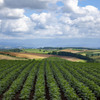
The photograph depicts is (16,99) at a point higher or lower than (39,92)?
lower

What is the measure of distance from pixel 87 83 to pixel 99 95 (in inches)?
149

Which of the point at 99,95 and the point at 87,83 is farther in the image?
the point at 87,83

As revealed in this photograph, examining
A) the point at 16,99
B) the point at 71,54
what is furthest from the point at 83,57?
the point at 16,99

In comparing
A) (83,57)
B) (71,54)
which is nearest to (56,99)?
(83,57)

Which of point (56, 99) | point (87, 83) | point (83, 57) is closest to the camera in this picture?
point (56, 99)

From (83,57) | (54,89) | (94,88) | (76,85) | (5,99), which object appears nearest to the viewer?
(5,99)

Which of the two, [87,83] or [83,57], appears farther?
[83,57]

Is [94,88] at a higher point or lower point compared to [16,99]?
higher

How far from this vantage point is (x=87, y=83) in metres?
18.4

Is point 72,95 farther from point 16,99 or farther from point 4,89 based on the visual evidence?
point 4,89

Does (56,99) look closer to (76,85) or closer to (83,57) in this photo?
(76,85)

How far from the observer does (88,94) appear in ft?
44.0

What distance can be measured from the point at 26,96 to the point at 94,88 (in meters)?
8.39

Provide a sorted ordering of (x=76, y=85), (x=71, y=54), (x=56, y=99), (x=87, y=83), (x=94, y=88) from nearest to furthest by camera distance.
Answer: (x=56, y=99) → (x=94, y=88) → (x=76, y=85) → (x=87, y=83) → (x=71, y=54)
